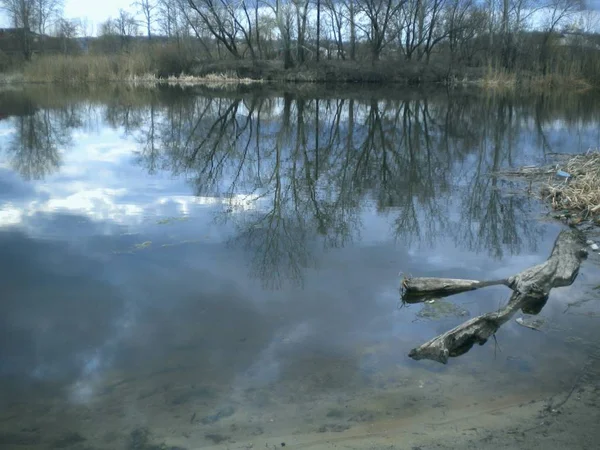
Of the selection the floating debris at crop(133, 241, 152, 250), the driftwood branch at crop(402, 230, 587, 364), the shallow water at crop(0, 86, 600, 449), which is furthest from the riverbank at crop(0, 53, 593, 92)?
the floating debris at crop(133, 241, 152, 250)

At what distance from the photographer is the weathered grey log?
5.64m

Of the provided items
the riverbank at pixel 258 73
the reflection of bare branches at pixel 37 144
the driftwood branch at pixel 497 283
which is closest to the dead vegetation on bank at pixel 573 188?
the driftwood branch at pixel 497 283

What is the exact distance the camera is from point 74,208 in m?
8.71

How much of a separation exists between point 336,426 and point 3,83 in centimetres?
3906

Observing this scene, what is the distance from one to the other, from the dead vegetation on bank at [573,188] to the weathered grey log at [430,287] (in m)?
3.15

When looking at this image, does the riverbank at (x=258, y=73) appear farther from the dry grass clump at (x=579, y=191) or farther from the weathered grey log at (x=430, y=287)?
the weathered grey log at (x=430, y=287)

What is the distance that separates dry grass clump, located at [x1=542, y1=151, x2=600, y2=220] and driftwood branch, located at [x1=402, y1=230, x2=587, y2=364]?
1.43 metres

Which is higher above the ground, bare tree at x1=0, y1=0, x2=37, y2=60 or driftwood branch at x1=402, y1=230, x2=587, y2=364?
bare tree at x1=0, y1=0, x2=37, y2=60

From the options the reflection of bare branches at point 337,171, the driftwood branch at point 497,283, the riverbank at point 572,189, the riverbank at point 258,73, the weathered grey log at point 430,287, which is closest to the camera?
the driftwood branch at point 497,283

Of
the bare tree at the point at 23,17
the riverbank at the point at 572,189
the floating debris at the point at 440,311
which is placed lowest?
the floating debris at the point at 440,311

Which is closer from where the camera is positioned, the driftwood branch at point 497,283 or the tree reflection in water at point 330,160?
the driftwood branch at point 497,283

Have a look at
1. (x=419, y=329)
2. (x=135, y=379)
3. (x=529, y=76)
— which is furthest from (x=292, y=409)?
(x=529, y=76)

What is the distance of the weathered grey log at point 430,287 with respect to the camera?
5641mm

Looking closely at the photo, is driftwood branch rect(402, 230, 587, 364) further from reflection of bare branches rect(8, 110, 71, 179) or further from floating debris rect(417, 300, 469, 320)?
reflection of bare branches rect(8, 110, 71, 179)
